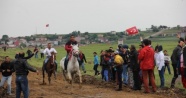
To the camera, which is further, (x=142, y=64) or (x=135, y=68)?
(x=135, y=68)

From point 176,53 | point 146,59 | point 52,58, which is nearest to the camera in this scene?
point 146,59

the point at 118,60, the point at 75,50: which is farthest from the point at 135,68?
the point at 75,50

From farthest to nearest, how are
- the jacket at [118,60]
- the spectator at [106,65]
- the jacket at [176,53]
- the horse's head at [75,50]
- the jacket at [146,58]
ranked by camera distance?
the spectator at [106,65], the horse's head at [75,50], the jacket at [118,60], the jacket at [176,53], the jacket at [146,58]

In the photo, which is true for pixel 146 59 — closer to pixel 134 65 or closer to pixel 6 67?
pixel 134 65

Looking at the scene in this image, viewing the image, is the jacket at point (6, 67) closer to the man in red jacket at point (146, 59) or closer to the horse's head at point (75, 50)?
the horse's head at point (75, 50)

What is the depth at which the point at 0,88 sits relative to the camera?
679 inches

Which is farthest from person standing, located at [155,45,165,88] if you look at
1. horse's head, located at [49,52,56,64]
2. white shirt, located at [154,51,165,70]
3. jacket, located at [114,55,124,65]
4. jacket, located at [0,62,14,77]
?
jacket, located at [0,62,14,77]

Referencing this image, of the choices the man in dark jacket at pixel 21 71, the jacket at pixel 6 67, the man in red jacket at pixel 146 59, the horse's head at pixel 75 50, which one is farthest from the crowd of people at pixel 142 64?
the man in dark jacket at pixel 21 71

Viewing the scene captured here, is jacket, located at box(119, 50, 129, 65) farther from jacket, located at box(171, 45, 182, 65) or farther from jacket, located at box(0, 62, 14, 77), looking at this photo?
jacket, located at box(0, 62, 14, 77)

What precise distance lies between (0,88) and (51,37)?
146124 mm

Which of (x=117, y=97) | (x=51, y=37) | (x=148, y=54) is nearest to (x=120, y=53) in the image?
(x=148, y=54)

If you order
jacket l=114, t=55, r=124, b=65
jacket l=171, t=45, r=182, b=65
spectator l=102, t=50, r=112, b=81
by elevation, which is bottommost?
spectator l=102, t=50, r=112, b=81

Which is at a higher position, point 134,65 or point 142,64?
point 142,64

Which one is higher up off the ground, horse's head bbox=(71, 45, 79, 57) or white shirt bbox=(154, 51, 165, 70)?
horse's head bbox=(71, 45, 79, 57)
